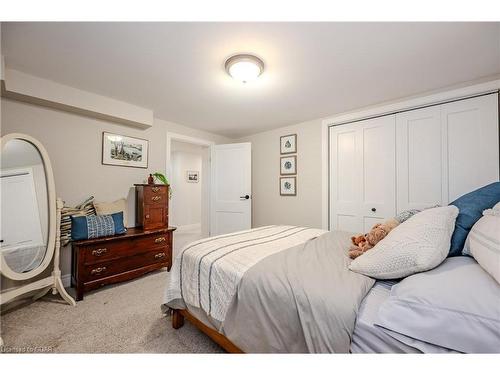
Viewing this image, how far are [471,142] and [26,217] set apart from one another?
14.0 ft

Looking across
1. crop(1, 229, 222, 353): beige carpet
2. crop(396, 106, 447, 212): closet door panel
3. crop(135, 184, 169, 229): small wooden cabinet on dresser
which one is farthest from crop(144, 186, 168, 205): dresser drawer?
crop(396, 106, 447, 212): closet door panel

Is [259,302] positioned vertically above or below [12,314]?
above

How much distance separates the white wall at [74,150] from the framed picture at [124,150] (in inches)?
2.3

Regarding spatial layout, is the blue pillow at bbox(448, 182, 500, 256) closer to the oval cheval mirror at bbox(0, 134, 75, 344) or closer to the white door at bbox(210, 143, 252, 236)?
the white door at bbox(210, 143, 252, 236)

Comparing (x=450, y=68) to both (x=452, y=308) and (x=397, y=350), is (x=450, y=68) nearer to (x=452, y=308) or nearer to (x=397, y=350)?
(x=452, y=308)

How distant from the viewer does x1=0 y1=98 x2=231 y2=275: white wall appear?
2.10 metres

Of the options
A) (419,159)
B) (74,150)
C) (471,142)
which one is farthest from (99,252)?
(471,142)

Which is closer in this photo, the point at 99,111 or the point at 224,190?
the point at 99,111

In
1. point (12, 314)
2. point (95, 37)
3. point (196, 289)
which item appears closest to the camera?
point (196, 289)

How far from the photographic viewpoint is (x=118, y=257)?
88.9 inches

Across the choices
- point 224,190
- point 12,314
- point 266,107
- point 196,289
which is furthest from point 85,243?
point 266,107

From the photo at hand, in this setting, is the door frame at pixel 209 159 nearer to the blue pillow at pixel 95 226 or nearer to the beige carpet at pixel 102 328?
the blue pillow at pixel 95 226

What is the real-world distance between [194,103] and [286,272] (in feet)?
7.75
